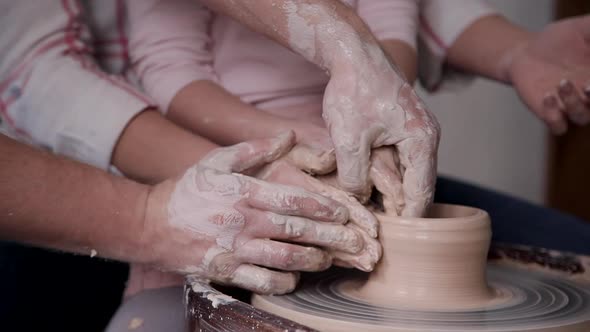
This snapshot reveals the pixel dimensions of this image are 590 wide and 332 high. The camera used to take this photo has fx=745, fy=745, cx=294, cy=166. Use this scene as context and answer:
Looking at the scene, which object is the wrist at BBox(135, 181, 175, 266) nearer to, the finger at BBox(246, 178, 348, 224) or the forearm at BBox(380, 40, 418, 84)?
the finger at BBox(246, 178, 348, 224)

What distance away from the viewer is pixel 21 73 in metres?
1.56

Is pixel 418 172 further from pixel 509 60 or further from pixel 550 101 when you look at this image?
pixel 509 60

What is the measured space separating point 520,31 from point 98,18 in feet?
3.39

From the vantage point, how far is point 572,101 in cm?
169

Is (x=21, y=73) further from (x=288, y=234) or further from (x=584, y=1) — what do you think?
(x=584, y=1)

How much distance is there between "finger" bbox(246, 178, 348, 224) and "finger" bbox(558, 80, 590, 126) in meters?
0.84

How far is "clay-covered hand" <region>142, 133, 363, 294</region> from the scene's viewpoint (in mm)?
1100

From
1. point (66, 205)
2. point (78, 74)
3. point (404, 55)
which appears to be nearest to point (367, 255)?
point (66, 205)

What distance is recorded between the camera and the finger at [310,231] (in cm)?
110

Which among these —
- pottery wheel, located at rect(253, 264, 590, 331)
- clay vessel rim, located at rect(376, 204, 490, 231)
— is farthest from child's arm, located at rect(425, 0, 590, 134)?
clay vessel rim, located at rect(376, 204, 490, 231)

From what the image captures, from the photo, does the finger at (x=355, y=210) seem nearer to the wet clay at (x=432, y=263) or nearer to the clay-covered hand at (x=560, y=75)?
the wet clay at (x=432, y=263)

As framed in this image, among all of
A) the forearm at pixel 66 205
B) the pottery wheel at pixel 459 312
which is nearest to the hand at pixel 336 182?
the pottery wheel at pixel 459 312

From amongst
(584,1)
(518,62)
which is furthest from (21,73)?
(584,1)

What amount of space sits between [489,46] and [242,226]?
1044mm
